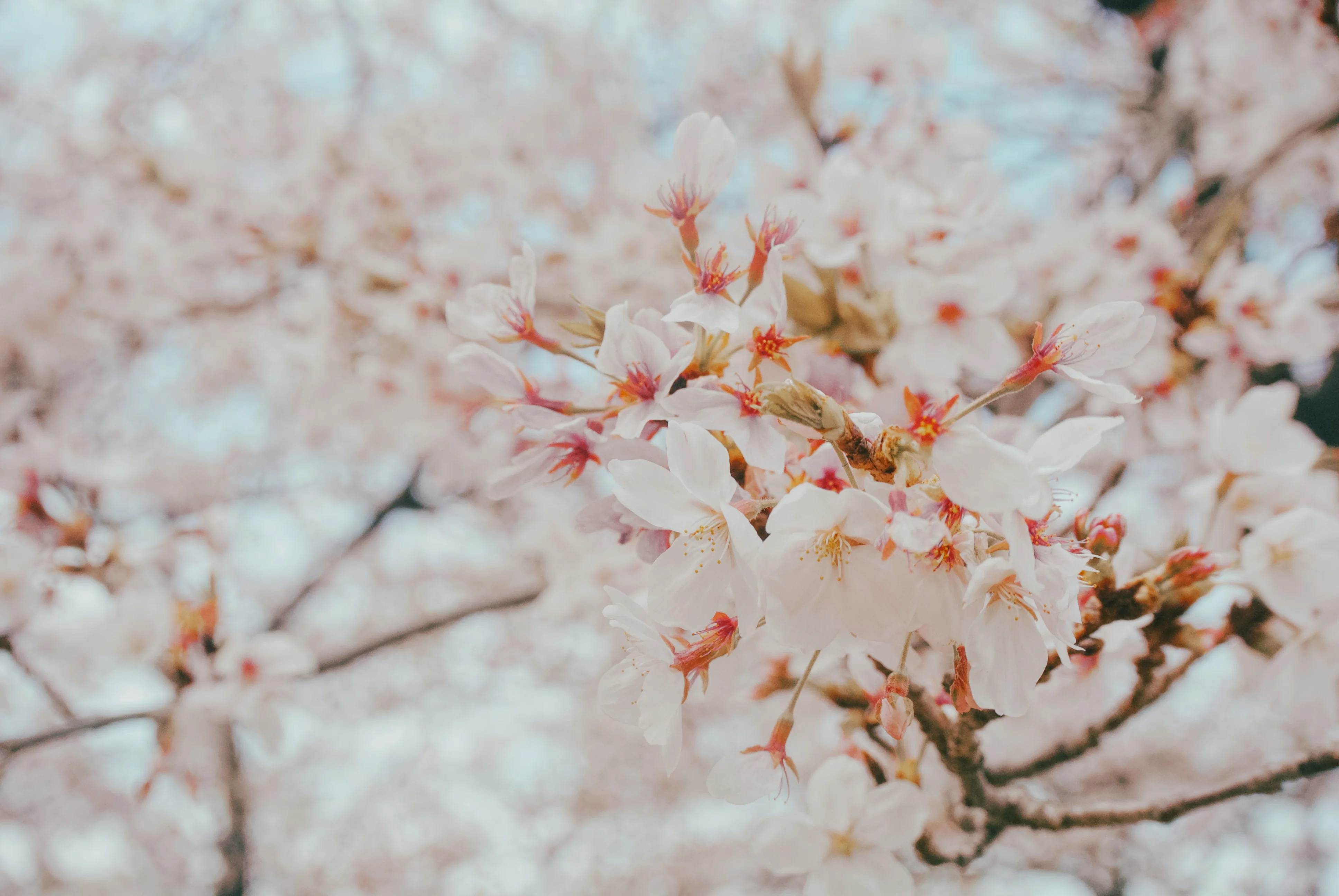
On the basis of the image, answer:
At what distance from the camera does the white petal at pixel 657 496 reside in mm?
608

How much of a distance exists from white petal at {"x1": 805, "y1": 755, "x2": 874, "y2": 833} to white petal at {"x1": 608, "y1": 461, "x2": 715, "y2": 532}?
39cm

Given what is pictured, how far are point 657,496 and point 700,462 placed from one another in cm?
5

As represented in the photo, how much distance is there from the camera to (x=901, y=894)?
780 mm

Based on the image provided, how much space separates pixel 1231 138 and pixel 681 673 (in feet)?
12.8

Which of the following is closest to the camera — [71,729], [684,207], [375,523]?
[684,207]

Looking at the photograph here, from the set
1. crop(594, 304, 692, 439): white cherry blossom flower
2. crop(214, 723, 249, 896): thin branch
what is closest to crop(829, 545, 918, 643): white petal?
crop(594, 304, 692, 439): white cherry blossom flower

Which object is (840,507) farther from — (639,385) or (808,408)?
(639,385)

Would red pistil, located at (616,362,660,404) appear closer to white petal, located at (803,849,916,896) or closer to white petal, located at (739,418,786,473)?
white petal, located at (739,418,786,473)

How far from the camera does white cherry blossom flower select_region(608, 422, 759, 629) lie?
59cm

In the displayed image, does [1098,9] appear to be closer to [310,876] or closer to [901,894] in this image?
[901,894]

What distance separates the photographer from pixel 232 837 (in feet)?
8.67

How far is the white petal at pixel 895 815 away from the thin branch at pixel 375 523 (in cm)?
311

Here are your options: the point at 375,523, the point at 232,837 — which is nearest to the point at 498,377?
the point at 232,837

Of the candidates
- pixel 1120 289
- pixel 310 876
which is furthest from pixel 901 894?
pixel 310 876
